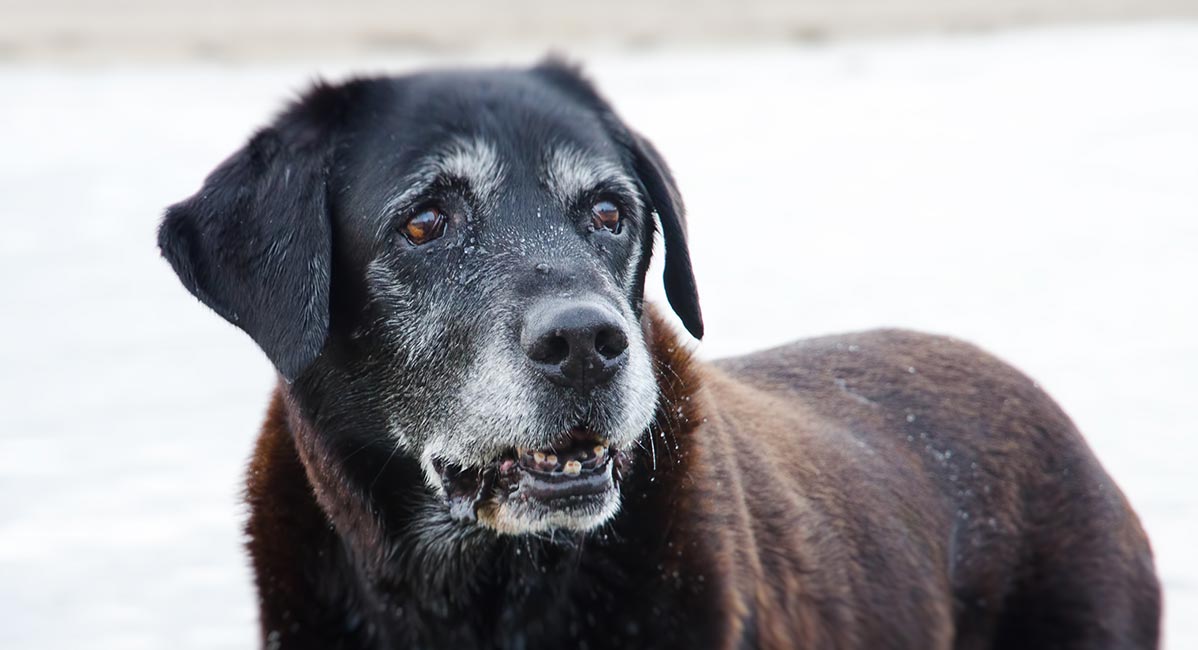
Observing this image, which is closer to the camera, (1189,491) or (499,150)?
(499,150)

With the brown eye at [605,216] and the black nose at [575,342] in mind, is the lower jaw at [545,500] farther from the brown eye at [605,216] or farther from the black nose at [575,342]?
the brown eye at [605,216]

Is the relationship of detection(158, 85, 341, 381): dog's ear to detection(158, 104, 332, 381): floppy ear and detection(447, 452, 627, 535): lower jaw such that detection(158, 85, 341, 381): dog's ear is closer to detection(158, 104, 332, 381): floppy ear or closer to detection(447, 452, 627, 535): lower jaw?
detection(158, 104, 332, 381): floppy ear

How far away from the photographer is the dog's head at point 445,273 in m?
3.36

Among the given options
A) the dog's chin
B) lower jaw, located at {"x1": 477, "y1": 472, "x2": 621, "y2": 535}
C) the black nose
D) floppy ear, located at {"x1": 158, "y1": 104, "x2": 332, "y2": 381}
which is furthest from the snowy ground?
the black nose

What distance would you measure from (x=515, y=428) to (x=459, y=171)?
67cm

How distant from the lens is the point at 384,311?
143 inches

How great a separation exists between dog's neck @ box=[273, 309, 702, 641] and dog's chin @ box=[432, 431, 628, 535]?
0.12 m

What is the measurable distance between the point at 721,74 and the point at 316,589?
52.0 feet

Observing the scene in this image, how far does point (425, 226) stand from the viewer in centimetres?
361

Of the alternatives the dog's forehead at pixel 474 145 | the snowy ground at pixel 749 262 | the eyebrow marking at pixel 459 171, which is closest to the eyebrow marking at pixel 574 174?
the dog's forehead at pixel 474 145

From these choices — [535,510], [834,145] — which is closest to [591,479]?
[535,510]

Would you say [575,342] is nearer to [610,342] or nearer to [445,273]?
[610,342]

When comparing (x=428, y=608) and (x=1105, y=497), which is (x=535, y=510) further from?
(x=1105, y=497)

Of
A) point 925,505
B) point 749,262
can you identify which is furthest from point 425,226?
point 749,262
